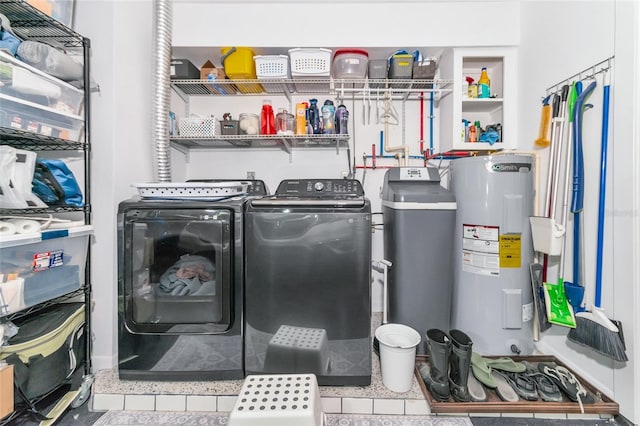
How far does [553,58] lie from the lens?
181cm

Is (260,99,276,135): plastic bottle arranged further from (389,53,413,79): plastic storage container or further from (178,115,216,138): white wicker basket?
(389,53,413,79): plastic storage container

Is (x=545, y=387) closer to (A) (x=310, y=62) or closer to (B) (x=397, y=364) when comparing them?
(B) (x=397, y=364)

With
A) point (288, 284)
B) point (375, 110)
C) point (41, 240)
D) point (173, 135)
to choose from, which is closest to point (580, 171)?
point (375, 110)

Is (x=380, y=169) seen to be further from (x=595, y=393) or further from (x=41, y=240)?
(x=41, y=240)

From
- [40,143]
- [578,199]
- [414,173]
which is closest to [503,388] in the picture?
[578,199]

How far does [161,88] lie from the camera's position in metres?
1.84

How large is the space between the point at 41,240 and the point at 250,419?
1.27 m

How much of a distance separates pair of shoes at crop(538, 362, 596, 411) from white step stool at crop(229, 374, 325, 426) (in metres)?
1.32

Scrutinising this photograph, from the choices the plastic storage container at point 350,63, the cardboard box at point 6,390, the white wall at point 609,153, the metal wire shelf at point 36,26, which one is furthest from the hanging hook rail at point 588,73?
the cardboard box at point 6,390

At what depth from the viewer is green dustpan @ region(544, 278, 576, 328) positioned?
1542 millimetres

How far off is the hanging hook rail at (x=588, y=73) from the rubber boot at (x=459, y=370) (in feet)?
5.30

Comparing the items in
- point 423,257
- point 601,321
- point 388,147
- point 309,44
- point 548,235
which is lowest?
point 601,321

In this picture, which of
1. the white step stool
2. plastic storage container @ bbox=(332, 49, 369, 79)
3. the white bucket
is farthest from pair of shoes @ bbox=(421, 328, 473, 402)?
plastic storage container @ bbox=(332, 49, 369, 79)

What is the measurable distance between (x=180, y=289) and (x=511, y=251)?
200 cm
